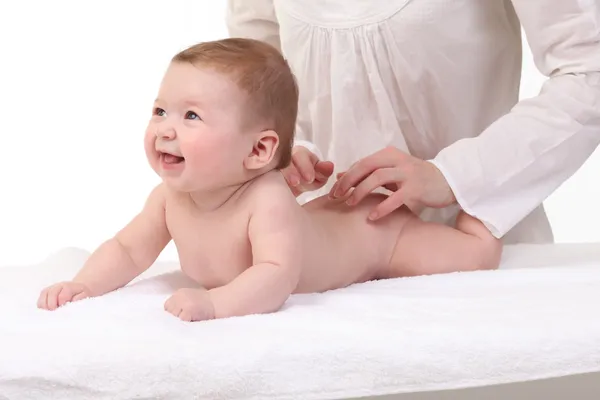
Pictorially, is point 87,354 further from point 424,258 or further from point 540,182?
point 540,182

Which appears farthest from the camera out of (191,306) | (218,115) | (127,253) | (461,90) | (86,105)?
(86,105)

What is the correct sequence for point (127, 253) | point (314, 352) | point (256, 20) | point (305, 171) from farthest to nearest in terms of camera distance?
1. point (256, 20)
2. point (305, 171)
3. point (127, 253)
4. point (314, 352)

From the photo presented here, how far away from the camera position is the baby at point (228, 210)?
121 centimetres

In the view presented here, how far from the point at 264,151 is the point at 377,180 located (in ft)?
0.66

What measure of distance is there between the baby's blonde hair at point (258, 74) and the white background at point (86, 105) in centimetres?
132

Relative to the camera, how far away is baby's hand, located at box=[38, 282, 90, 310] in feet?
4.00

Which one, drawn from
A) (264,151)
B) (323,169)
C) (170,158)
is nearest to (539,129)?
(323,169)

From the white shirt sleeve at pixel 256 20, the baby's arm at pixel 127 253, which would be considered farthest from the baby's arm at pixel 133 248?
the white shirt sleeve at pixel 256 20

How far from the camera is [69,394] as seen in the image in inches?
38.8

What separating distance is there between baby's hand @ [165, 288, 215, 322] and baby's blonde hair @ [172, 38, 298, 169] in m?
0.23

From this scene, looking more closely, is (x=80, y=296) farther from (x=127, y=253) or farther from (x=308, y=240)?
(x=308, y=240)

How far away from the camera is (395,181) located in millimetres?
1399

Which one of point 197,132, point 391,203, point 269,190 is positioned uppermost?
point 197,132

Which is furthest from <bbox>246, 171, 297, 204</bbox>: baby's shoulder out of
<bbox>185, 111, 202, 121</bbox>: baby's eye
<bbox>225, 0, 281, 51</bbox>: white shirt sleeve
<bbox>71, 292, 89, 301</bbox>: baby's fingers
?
<bbox>225, 0, 281, 51</bbox>: white shirt sleeve
